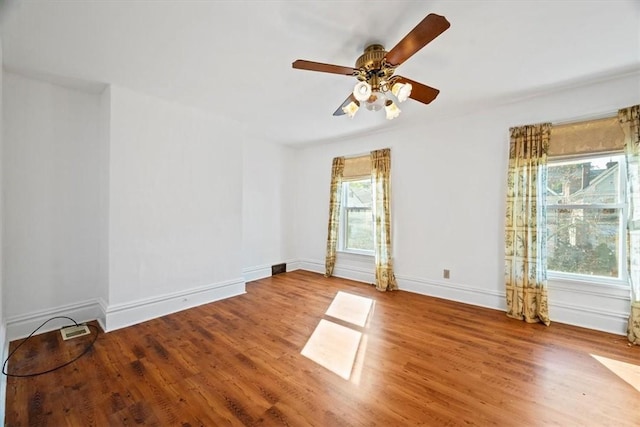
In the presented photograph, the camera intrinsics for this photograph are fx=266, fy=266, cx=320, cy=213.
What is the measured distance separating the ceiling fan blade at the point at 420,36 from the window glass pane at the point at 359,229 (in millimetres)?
3062

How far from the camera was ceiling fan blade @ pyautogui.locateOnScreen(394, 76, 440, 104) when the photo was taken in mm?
2070

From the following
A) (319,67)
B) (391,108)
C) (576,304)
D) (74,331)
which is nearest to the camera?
(319,67)

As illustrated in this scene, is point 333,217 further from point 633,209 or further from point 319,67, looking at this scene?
point 633,209

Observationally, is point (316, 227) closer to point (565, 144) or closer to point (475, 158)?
point (475, 158)

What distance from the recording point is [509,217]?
3072 millimetres

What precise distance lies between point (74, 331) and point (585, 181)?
5467 mm

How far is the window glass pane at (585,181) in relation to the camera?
2.70 meters

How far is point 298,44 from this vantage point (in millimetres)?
2049

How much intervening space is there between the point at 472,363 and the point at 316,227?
3436 millimetres

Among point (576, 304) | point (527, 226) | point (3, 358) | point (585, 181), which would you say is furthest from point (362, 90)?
point (3, 358)

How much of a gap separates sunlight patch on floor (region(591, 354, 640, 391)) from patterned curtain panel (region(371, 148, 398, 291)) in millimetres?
2218

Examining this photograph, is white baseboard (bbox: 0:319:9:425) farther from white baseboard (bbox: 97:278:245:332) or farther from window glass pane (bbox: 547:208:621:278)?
window glass pane (bbox: 547:208:621:278)

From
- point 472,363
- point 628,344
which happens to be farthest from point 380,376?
point 628,344

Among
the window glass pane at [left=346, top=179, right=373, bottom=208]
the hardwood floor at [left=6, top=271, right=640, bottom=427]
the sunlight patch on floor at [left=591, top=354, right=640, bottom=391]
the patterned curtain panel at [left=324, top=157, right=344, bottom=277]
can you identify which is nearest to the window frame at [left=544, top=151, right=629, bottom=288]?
the hardwood floor at [left=6, top=271, right=640, bottom=427]
